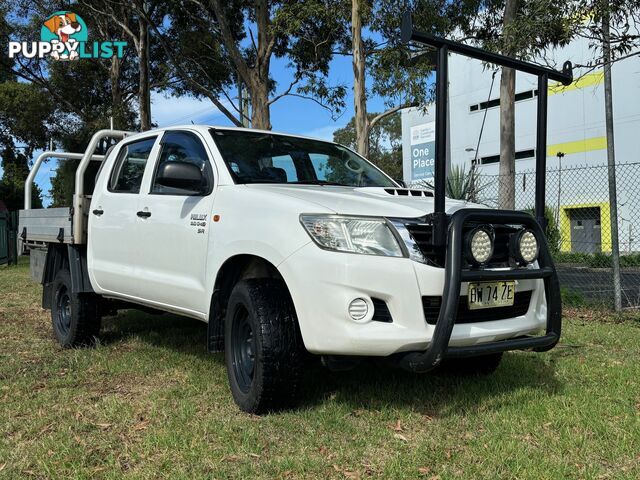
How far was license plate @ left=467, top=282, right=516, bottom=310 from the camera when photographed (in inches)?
131

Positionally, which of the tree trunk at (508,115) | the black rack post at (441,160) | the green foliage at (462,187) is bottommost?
the black rack post at (441,160)

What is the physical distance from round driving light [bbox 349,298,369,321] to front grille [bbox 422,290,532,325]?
12.4 inches

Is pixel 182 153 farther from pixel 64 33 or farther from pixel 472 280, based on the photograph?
pixel 64 33

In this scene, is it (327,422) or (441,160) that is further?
(327,422)

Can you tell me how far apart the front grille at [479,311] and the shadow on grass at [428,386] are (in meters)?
0.51

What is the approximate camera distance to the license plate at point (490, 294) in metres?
3.34

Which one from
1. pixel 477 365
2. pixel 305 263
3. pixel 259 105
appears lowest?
pixel 477 365

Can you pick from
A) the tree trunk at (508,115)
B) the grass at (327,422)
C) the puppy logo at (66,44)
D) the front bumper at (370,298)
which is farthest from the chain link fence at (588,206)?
the front bumper at (370,298)

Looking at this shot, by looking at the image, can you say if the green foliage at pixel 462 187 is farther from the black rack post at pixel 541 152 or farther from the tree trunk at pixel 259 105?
the black rack post at pixel 541 152

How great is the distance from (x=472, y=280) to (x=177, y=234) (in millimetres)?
2136

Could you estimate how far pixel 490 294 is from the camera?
3412 millimetres

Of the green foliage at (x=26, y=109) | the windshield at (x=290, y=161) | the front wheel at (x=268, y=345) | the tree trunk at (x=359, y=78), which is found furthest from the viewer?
the green foliage at (x=26, y=109)

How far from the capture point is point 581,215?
25500 mm

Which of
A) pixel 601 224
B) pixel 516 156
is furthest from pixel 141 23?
pixel 516 156
